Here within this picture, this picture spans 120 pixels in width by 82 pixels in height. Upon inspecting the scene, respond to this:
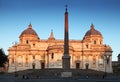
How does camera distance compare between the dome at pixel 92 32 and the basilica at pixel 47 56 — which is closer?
the basilica at pixel 47 56

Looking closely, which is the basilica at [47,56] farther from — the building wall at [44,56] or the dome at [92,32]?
the dome at [92,32]

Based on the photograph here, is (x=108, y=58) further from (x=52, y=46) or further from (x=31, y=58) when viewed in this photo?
(x=31, y=58)

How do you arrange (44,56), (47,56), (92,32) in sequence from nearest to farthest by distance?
(47,56), (44,56), (92,32)

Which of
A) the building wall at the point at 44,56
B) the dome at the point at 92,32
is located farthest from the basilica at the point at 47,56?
the dome at the point at 92,32

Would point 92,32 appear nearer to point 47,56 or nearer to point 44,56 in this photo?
point 47,56


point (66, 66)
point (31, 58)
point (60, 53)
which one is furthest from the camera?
point (31, 58)

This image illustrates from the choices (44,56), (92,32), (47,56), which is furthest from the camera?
(92,32)

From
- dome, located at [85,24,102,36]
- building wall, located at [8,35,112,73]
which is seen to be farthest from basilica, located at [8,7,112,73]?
dome, located at [85,24,102,36]

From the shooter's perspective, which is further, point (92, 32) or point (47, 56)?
point (92, 32)

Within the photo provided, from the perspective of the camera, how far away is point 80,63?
7131cm

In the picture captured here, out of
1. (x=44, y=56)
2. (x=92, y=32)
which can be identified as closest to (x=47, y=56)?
(x=44, y=56)

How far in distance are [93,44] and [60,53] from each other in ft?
41.6

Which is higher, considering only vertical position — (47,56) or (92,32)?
(92,32)

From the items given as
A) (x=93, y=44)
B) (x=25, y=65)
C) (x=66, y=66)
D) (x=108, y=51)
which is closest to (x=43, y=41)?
(x=25, y=65)
